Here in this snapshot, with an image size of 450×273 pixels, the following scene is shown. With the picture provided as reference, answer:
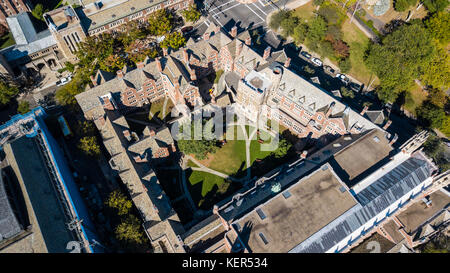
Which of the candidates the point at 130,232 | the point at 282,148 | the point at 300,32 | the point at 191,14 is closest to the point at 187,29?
the point at 191,14

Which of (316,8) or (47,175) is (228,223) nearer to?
(47,175)

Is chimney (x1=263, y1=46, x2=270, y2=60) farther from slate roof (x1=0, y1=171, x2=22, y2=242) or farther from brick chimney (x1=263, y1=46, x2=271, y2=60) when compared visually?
slate roof (x1=0, y1=171, x2=22, y2=242)

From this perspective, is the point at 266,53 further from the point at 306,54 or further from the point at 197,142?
the point at 197,142

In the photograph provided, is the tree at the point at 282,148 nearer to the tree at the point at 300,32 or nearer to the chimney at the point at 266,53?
the chimney at the point at 266,53

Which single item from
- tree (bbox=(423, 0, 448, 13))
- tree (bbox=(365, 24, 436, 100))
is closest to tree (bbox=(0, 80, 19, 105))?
tree (bbox=(365, 24, 436, 100))

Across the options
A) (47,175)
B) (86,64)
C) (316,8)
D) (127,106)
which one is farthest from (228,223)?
(316,8)

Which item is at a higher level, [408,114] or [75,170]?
[75,170]
